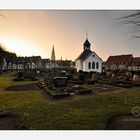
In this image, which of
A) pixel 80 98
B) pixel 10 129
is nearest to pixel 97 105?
pixel 80 98

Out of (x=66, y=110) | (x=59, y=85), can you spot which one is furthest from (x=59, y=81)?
(x=66, y=110)

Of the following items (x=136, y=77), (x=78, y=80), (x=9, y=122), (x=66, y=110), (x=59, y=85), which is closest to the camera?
(x=9, y=122)

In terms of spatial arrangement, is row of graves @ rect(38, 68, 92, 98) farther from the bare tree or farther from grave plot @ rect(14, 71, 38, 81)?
the bare tree

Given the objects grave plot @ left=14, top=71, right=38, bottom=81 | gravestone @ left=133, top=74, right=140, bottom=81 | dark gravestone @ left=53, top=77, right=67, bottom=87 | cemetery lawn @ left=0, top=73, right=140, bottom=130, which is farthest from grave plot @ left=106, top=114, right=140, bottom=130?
gravestone @ left=133, top=74, right=140, bottom=81

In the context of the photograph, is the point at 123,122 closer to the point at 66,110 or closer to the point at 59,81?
the point at 66,110

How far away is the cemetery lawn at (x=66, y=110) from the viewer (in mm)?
7188

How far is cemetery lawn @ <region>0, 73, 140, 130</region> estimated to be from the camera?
7188 mm

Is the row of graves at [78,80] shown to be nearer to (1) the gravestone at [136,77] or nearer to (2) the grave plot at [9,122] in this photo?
(1) the gravestone at [136,77]

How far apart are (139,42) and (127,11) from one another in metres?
2.35

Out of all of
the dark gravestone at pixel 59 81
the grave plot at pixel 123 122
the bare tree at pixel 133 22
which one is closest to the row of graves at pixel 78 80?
the dark gravestone at pixel 59 81

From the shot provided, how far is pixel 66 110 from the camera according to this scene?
27.3 feet

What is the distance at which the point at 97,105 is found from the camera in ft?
29.6
